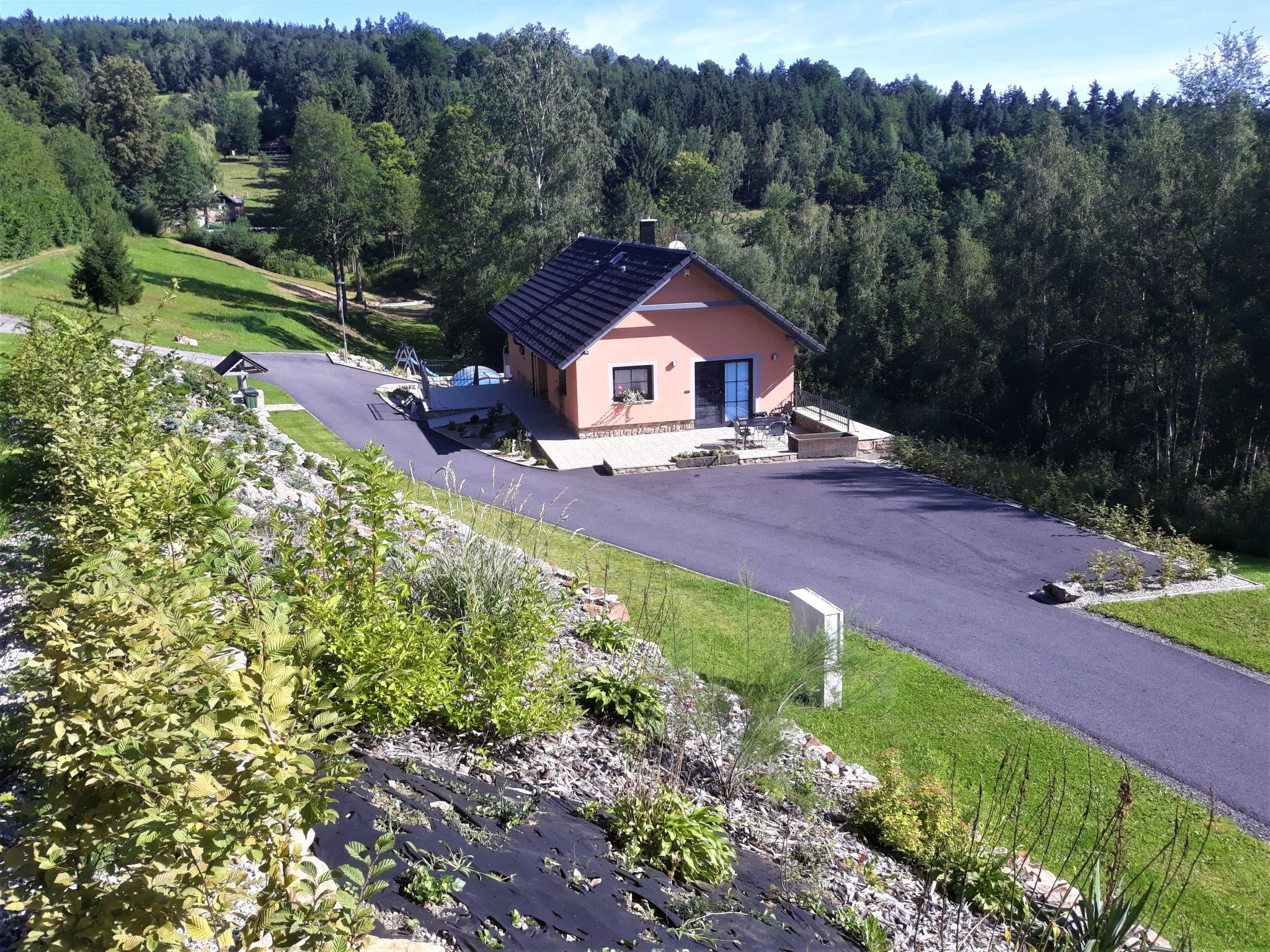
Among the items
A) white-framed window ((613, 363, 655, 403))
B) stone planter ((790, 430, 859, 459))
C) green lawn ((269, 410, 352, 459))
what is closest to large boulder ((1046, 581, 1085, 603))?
stone planter ((790, 430, 859, 459))

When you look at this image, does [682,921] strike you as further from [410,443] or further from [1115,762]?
[410,443]

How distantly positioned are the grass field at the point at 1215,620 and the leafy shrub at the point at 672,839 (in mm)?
9067

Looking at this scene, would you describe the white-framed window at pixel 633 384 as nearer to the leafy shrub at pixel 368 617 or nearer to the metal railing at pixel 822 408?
the metal railing at pixel 822 408

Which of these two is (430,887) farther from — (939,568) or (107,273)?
(107,273)

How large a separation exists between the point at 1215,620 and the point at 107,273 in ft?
104

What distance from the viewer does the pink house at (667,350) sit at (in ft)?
76.5

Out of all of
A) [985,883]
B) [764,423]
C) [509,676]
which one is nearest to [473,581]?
[509,676]

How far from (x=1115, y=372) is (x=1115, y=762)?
22003mm

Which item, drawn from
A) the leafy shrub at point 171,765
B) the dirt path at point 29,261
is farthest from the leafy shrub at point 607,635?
the dirt path at point 29,261

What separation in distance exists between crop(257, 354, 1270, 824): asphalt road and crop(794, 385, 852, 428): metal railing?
3.09 metres

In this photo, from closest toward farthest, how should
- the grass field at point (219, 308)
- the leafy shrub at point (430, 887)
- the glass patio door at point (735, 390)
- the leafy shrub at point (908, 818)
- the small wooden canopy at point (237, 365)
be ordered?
the leafy shrub at point (430, 887) < the leafy shrub at point (908, 818) < the glass patio door at point (735, 390) < the small wooden canopy at point (237, 365) < the grass field at point (219, 308)

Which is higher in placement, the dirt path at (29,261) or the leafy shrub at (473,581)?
the dirt path at (29,261)

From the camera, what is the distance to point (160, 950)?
3094 mm

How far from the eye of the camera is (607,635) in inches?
347
